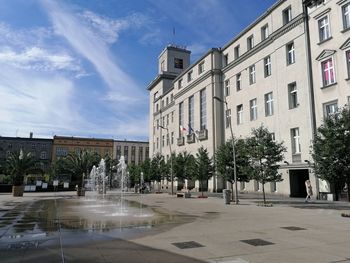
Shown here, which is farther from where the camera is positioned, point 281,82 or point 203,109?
point 203,109

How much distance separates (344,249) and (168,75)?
6533 centimetres

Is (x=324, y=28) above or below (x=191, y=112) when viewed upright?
above

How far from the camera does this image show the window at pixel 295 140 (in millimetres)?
32594

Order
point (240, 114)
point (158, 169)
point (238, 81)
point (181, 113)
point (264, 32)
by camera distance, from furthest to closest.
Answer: point (181, 113) → point (158, 169) → point (238, 81) → point (240, 114) → point (264, 32)

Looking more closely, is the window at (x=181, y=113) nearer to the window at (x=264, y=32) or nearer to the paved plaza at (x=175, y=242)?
the window at (x=264, y=32)

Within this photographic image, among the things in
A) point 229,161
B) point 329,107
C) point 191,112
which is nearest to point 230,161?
point 229,161

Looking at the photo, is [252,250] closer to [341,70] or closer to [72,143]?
[341,70]

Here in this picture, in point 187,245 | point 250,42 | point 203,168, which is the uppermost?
point 250,42

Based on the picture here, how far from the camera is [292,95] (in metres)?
34.0

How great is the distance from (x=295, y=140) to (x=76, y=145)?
9469 centimetres

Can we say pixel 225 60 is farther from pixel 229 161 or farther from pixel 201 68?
pixel 229 161

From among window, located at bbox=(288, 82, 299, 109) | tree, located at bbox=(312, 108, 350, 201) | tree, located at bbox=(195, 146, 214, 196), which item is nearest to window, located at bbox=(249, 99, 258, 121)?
window, located at bbox=(288, 82, 299, 109)

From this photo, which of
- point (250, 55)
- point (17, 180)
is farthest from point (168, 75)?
point (17, 180)

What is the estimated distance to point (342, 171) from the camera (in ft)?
58.3
